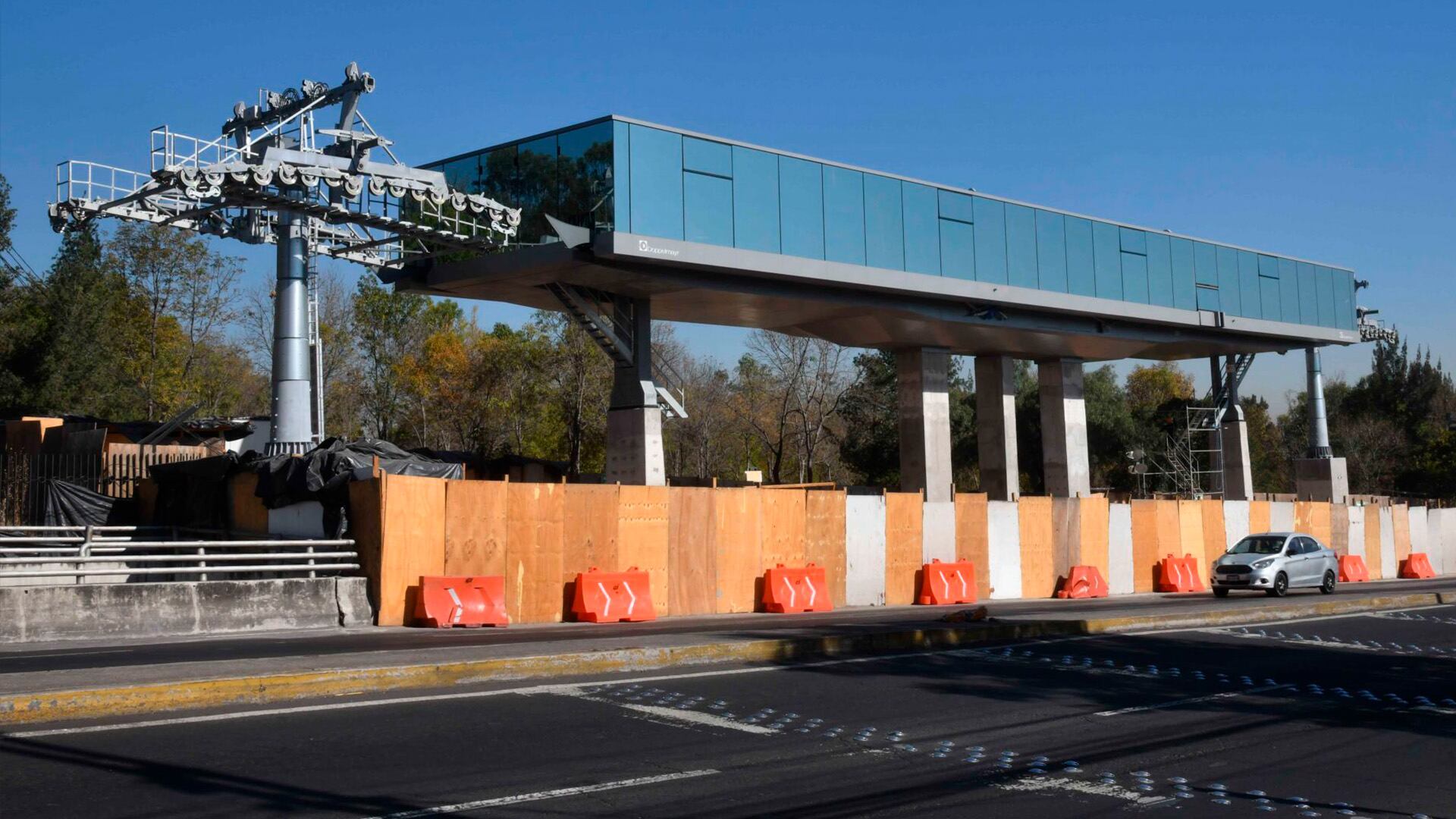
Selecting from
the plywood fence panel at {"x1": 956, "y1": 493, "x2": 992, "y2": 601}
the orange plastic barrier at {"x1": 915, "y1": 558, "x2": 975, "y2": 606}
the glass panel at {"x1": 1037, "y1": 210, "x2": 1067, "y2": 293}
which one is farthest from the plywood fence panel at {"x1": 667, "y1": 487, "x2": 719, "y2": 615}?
the glass panel at {"x1": 1037, "y1": 210, "x2": 1067, "y2": 293}

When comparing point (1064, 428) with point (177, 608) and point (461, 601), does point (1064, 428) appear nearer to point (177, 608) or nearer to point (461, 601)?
point (461, 601)

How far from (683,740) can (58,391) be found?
49.2m

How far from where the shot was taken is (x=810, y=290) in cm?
3559

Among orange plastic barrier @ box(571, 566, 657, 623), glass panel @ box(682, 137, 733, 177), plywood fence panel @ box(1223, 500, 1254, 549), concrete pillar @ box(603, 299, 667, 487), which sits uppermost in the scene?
glass panel @ box(682, 137, 733, 177)

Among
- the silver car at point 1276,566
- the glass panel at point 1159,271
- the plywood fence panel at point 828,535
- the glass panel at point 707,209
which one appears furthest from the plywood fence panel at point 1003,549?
the glass panel at point 1159,271

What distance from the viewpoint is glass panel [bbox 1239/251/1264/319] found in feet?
159

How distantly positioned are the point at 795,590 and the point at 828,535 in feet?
5.21

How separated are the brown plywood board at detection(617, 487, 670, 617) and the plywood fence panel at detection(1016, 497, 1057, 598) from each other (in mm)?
10735

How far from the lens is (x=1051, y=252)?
41438mm

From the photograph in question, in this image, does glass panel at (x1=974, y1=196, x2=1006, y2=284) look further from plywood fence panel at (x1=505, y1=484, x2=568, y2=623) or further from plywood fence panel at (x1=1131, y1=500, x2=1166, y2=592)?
plywood fence panel at (x1=505, y1=484, x2=568, y2=623)

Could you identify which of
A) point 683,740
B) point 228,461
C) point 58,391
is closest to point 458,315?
point 58,391

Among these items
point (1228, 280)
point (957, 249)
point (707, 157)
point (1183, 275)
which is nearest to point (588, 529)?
point (707, 157)

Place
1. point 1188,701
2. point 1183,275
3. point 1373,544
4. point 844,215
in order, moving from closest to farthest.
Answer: point 1188,701, point 844,215, point 1373,544, point 1183,275

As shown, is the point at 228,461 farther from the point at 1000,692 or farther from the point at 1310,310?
the point at 1310,310
